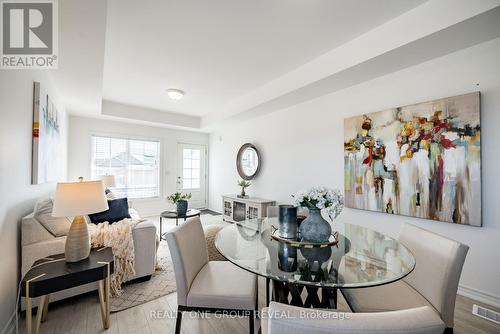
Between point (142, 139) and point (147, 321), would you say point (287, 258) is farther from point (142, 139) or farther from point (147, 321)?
point (142, 139)

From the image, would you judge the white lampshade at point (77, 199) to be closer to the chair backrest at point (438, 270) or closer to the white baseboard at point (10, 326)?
the white baseboard at point (10, 326)

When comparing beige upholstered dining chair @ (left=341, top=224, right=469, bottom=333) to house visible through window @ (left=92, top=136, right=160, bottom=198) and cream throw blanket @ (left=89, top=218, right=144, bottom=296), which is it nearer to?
cream throw blanket @ (left=89, top=218, right=144, bottom=296)

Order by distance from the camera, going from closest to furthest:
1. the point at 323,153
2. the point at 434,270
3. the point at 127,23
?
1. the point at 434,270
2. the point at 127,23
3. the point at 323,153

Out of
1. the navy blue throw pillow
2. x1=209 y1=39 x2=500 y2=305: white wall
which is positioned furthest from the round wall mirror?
the navy blue throw pillow

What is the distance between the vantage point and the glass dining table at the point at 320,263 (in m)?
1.18

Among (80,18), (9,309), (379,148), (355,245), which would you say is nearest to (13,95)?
(80,18)

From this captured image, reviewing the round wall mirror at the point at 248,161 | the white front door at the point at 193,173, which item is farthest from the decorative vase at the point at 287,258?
the white front door at the point at 193,173

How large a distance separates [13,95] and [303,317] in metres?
2.48

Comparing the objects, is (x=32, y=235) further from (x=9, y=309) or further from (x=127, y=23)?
(x=127, y=23)

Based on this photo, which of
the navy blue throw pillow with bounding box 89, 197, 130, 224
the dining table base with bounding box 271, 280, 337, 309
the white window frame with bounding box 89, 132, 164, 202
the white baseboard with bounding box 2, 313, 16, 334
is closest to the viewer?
the dining table base with bounding box 271, 280, 337, 309

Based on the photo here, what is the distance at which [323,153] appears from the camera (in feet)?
10.9

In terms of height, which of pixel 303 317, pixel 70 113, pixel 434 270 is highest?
pixel 70 113

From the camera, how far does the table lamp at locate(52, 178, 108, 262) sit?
154 centimetres

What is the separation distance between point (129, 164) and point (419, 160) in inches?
223
